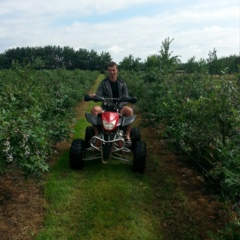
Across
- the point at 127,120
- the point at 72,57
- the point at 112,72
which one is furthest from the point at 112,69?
the point at 72,57

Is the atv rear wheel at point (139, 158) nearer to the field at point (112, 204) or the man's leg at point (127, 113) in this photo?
the field at point (112, 204)

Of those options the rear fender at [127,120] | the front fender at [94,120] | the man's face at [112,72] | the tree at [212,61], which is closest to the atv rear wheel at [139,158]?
the rear fender at [127,120]

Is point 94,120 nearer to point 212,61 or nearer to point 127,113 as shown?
point 127,113

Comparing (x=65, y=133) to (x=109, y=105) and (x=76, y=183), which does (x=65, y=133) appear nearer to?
(x=109, y=105)

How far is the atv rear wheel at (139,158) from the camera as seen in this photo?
501 centimetres

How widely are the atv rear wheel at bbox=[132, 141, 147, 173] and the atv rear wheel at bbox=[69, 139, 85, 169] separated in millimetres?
912

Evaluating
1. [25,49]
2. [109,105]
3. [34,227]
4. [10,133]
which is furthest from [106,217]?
[25,49]

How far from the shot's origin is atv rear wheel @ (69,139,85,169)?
5027mm

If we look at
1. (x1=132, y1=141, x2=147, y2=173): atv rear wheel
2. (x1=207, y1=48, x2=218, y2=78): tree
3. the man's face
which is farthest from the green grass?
(x1=207, y1=48, x2=218, y2=78): tree

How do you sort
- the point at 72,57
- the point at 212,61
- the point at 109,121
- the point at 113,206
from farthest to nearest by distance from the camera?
the point at 72,57 → the point at 212,61 → the point at 109,121 → the point at 113,206

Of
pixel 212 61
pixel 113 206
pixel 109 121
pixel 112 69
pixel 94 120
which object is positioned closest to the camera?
pixel 113 206

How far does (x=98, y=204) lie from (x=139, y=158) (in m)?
1.31

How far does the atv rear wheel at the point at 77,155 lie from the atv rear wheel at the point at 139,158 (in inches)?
35.9

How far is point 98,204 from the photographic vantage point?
156 inches
